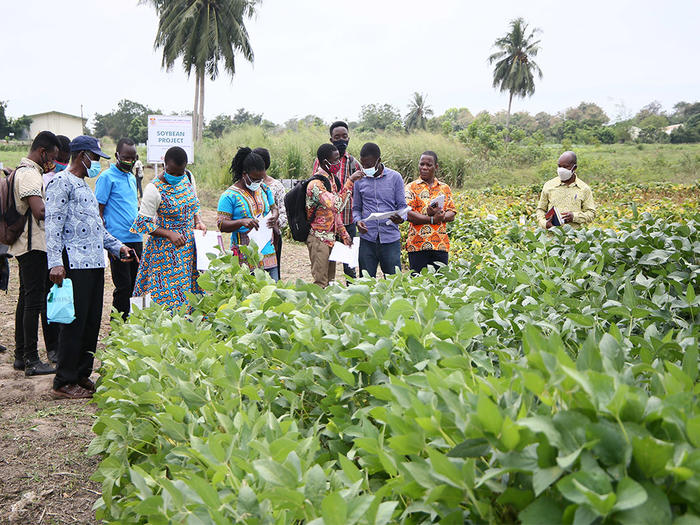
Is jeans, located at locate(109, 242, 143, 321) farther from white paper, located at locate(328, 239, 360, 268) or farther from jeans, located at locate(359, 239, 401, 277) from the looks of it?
jeans, located at locate(359, 239, 401, 277)

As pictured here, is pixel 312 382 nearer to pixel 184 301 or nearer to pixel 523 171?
pixel 184 301

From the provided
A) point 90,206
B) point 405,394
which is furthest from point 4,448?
point 405,394

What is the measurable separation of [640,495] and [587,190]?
5.69 meters

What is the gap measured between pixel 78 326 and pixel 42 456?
45.9 inches

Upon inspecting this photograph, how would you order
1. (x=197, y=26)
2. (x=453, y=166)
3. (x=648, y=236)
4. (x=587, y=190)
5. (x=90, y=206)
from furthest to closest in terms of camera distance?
(x=197, y=26) < (x=453, y=166) < (x=587, y=190) < (x=90, y=206) < (x=648, y=236)

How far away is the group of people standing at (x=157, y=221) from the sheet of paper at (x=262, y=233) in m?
0.07

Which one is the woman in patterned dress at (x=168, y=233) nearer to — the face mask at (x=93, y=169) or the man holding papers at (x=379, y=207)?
the face mask at (x=93, y=169)

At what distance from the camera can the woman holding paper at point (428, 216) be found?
5.71 meters

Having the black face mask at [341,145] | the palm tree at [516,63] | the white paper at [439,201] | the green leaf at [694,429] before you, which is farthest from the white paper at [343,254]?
the palm tree at [516,63]

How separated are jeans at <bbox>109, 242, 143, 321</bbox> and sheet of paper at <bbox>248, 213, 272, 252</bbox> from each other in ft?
4.11

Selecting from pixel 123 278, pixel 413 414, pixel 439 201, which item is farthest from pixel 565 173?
pixel 413 414

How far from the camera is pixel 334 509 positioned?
38.5 inches

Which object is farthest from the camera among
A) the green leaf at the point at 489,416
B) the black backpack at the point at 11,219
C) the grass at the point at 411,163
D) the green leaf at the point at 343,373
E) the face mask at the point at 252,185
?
the grass at the point at 411,163

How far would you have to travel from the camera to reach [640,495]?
2.64 ft
